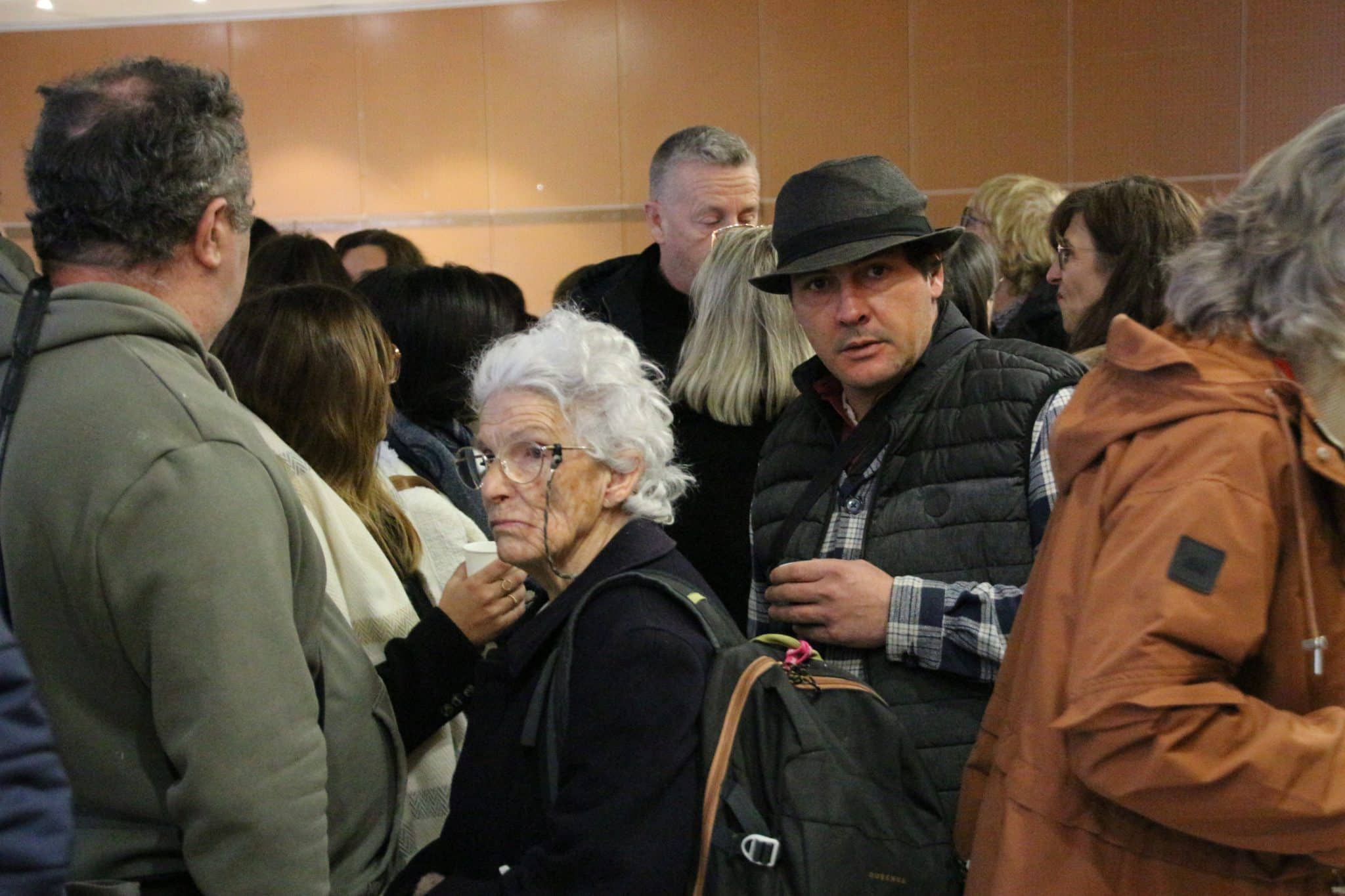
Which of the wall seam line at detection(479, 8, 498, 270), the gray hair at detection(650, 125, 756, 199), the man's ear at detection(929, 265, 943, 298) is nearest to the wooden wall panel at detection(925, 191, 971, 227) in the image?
the wall seam line at detection(479, 8, 498, 270)

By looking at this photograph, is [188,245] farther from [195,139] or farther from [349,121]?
[349,121]

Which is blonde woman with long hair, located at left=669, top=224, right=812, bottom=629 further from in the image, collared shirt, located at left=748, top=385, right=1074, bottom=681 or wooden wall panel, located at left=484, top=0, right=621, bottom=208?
wooden wall panel, located at left=484, top=0, right=621, bottom=208

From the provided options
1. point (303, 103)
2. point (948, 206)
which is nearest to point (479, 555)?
point (948, 206)

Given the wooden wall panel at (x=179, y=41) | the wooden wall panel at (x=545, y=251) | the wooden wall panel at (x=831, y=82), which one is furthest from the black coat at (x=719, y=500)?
the wooden wall panel at (x=179, y=41)

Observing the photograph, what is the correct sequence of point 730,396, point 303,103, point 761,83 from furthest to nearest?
point 303,103
point 761,83
point 730,396

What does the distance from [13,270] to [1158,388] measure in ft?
4.07

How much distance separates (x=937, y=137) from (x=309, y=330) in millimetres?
5408

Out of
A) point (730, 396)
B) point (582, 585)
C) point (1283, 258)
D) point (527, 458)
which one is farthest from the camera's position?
point (730, 396)

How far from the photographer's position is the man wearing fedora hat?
1.65m

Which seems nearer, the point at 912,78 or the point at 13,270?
the point at 13,270

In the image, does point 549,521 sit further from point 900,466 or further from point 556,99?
point 556,99

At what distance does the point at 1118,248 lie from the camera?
255 cm

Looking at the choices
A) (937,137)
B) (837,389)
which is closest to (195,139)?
(837,389)

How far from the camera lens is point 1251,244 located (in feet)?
3.99
